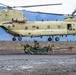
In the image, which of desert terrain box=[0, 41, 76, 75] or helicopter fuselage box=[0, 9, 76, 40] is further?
helicopter fuselage box=[0, 9, 76, 40]

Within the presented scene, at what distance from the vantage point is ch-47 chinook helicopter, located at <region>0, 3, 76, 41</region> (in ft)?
128

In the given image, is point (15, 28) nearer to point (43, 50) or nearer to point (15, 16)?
point (15, 16)

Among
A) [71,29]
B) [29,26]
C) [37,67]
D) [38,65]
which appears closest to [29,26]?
[29,26]

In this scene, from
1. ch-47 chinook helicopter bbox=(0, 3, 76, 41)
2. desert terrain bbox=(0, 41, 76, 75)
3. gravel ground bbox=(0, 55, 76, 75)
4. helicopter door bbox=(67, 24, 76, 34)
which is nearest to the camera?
gravel ground bbox=(0, 55, 76, 75)

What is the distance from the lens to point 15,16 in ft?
130

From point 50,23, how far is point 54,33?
1479mm

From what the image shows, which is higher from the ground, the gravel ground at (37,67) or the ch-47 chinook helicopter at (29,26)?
the ch-47 chinook helicopter at (29,26)

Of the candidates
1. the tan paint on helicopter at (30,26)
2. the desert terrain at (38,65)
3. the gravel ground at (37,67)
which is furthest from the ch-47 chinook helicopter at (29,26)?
the gravel ground at (37,67)

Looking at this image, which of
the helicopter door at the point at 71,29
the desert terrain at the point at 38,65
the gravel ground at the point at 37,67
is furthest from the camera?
the helicopter door at the point at 71,29

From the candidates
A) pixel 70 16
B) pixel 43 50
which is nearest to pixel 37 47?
pixel 43 50

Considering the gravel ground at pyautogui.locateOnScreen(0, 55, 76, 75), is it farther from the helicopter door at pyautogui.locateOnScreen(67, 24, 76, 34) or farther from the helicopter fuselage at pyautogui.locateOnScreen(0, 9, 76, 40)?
the helicopter door at pyautogui.locateOnScreen(67, 24, 76, 34)

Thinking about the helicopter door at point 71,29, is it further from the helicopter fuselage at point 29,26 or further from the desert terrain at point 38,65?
the desert terrain at point 38,65

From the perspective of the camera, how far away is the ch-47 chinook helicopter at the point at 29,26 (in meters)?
38.9

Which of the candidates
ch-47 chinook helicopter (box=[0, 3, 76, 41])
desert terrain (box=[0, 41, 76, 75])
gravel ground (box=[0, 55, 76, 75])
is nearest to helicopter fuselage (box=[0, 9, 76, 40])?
ch-47 chinook helicopter (box=[0, 3, 76, 41])
